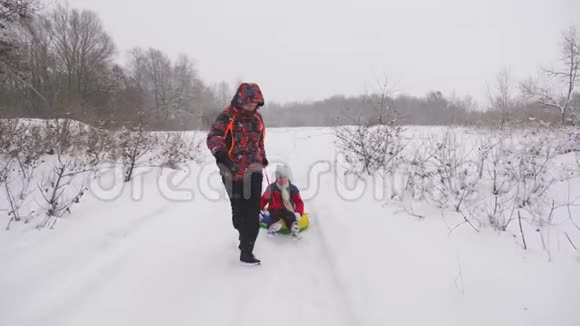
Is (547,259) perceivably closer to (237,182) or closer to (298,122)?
(237,182)

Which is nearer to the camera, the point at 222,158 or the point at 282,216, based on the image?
the point at 222,158

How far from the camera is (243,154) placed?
2.79 m

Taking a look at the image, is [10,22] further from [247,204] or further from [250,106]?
[247,204]

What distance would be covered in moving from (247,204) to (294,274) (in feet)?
2.94

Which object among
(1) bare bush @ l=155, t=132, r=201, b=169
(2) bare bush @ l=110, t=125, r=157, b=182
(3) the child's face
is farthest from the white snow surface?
(1) bare bush @ l=155, t=132, r=201, b=169

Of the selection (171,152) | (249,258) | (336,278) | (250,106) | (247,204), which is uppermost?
(250,106)

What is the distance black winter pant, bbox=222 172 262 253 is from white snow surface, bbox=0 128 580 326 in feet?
1.20

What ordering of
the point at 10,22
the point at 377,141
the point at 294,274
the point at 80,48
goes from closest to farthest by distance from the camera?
the point at 294,274
the point at 377,141
the point at 10,22
the point at 80,48

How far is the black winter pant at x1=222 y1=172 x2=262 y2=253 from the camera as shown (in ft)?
9.27

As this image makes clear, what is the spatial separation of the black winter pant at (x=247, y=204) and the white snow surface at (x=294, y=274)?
37cm

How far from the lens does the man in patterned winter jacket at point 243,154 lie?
103 inches

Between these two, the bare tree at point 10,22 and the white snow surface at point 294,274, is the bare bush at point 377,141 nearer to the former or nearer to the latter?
the white snow surface at point 294,274

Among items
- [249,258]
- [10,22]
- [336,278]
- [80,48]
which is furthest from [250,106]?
[80,48]

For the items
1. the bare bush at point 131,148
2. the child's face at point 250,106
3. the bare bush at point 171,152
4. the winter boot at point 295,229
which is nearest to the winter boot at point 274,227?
the winter boot at point 295,229
